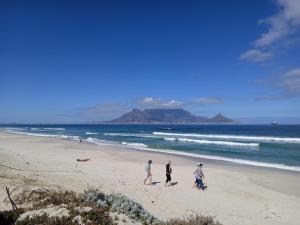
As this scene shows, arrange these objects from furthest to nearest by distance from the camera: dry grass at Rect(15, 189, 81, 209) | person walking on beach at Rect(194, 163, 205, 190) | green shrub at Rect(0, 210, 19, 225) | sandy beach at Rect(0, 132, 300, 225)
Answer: person walking on beach at Rect(194, 163, 205, 190)
sandy beach at Rect(0, 132, 300, 225)
dry grass at Rect(15, 189, 81, 209)
green shrub at Rect(0, 210, 19, 225)

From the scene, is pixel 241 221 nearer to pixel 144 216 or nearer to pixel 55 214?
pixel 144 216

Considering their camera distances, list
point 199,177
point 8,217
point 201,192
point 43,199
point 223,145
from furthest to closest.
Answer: point 223,145, point 199,177, point 201,192, point 43,199, point 8,217

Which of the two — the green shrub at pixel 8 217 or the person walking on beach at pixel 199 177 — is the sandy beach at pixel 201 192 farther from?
the green shrub at pixel 8 217

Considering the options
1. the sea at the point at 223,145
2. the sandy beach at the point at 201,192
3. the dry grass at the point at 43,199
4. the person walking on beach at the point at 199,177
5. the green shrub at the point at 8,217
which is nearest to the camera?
the green shrub at the point at 8,217

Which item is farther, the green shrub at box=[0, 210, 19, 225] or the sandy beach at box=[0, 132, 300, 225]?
the sandy beach at box=[0, 132, 300, 225]

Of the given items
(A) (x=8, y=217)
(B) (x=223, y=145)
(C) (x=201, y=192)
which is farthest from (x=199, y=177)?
(B) (x=223, y=145)

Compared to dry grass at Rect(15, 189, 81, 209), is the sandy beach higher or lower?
lower

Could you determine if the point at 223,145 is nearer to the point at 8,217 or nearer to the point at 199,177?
the point at 199,177

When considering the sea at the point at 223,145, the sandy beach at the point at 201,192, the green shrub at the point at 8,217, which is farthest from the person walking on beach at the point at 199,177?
the sea at the point at 223,145

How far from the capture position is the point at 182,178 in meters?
17.5

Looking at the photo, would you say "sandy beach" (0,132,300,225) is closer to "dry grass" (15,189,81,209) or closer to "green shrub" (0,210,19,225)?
"dry grass" (15,189,81,209)

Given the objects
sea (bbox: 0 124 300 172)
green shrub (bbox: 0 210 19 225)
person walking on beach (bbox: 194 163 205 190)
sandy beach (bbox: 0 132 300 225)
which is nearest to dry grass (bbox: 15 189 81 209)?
sandy beach (bbox: 0 132 300 225)

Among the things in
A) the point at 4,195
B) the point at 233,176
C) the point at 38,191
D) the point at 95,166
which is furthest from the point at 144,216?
the point at 95,166

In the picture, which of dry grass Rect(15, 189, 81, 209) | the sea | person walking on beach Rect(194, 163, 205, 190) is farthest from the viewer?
the sea
